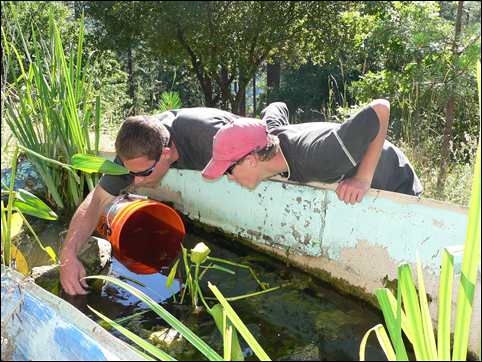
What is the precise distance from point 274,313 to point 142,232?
4.47 ft

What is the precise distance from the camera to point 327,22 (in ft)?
37.4

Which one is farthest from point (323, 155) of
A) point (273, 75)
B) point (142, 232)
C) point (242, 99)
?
point (273, 75)

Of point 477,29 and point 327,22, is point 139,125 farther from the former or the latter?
point 327,22

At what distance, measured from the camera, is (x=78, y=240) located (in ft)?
7.45

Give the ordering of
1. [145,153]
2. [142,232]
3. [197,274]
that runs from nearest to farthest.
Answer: [197,274] → [145,153] → [142,232]

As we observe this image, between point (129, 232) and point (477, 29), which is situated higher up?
point (477, 29)

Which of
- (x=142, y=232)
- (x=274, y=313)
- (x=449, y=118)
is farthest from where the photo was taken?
(x=449, y=118)

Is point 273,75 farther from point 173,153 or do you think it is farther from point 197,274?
point 197,274

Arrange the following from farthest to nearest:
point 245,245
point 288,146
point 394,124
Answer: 1. point 394,124
2. point 245,245
3. point 288,146

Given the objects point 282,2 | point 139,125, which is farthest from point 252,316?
point 282,2

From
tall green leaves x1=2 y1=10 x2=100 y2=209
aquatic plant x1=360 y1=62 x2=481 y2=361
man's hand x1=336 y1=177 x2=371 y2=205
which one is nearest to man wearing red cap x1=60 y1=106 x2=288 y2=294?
man's hand x1=336 y1=177 x2=371 y2=205

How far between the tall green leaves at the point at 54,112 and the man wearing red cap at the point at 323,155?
1256 mm

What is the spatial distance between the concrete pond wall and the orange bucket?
0.75ft

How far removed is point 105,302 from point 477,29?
3.14 meters
